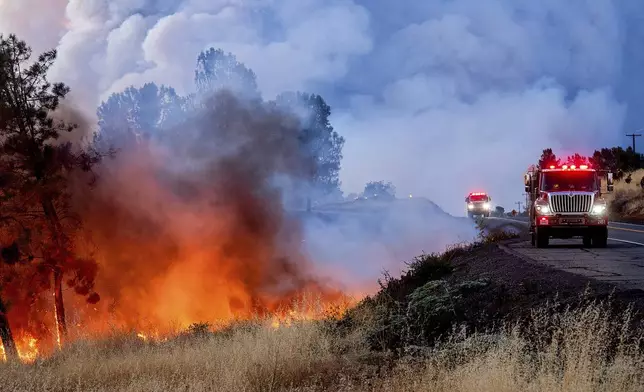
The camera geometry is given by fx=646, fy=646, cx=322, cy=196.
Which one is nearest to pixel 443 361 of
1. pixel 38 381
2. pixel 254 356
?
pixel 254 356

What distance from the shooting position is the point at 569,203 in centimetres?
1916

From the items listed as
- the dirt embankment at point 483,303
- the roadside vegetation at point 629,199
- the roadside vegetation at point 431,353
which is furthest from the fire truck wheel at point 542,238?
the roadside vegetation at point 629,199

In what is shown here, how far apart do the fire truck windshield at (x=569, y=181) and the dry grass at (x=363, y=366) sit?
1035 cm

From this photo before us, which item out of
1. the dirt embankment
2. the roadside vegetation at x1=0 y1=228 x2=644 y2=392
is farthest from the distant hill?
the roadside vegetation at x1=0 y1=228 x2=644 y2=392

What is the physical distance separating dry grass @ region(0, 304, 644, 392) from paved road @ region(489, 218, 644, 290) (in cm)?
368

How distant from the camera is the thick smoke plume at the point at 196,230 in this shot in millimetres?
34938

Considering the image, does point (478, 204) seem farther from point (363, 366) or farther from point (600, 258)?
point (363, 366)

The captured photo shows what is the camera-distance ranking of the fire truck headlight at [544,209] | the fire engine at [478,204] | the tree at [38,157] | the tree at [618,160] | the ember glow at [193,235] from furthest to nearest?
the tree at [618,160] < the fire engine at [478,204] < the ember glow at [193,235] < the tree at [38,157] < the fire truck headlight at [544,209]

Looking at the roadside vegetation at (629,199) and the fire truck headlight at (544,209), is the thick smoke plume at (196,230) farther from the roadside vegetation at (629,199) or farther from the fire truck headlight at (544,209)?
the roadside vegetation at (629,199)

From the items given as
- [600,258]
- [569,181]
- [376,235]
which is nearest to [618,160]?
[376,235]

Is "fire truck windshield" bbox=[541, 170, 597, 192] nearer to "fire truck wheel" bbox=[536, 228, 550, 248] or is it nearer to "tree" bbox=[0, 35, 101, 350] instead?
"fire truck wheel" bbox=[536, 228, 550, 248]

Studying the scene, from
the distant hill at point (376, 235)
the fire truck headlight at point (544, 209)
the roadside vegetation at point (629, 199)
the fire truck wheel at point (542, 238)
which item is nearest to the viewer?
the fire truck headlight at point (544, 209)

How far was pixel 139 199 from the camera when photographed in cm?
3641

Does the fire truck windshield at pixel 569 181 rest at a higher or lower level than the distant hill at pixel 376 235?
higher
